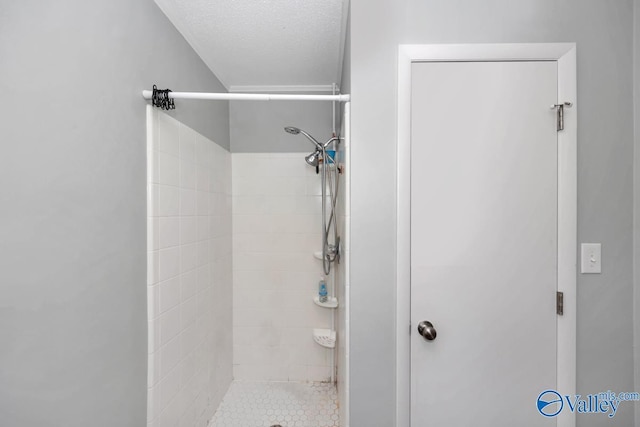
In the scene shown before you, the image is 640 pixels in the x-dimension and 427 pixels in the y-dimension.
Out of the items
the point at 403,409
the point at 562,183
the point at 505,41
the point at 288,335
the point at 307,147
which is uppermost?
the point at 505,41

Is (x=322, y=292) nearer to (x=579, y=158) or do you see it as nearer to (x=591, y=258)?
(x=591, y=258)

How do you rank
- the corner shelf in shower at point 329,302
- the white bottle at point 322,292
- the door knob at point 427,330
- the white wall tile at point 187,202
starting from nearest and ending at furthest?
1. the door knob at point 427,330
2. the white wall tile at point 187,202
3. the corner shelf in shower at point 329,302
4. the white bottle at point 322,292

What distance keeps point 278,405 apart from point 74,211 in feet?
5.56

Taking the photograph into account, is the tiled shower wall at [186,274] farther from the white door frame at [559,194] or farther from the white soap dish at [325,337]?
the white door frame at [559,194]

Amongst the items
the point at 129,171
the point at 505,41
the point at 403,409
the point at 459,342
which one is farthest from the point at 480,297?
the point at 129,171

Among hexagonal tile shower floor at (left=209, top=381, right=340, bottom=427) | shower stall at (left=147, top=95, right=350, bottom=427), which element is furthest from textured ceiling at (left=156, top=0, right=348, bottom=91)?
hexagonal tile shower floor at (left=209, top=381, right=340, bottom=427)

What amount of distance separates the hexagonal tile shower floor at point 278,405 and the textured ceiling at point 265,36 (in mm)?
2264

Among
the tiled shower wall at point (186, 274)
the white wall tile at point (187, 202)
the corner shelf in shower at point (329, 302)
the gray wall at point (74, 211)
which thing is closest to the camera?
the gray wall at point (74, 211)

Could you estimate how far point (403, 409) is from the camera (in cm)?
102

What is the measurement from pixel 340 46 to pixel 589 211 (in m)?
1.45

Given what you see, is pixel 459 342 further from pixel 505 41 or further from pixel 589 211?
pixel 505 41

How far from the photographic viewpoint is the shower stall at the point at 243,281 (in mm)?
1241

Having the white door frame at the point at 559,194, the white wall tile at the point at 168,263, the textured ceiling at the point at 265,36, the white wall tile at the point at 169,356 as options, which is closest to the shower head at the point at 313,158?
the textured ceiling at the point at 265,36

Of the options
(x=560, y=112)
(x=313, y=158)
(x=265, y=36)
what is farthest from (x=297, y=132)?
(x=560, y=112)
